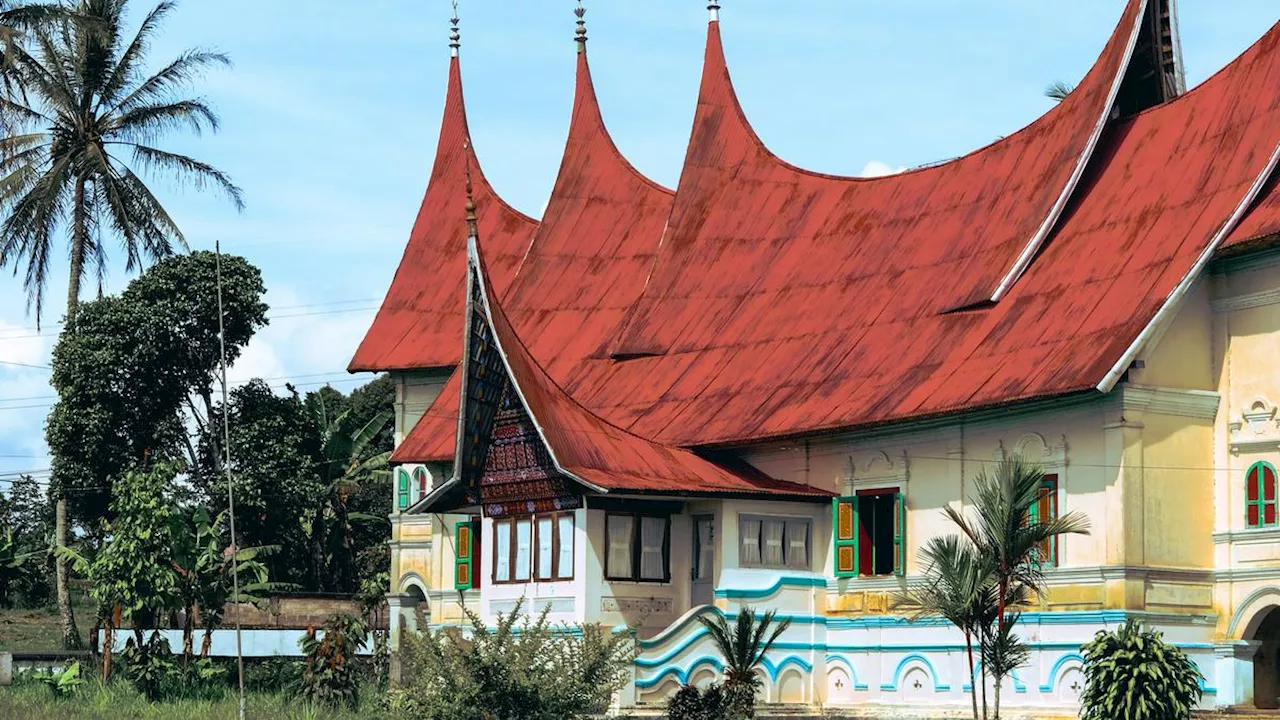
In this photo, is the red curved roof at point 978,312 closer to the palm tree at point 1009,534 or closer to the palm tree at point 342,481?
the palm tree at point 1009,534

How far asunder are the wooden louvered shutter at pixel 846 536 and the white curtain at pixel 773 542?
92 cm

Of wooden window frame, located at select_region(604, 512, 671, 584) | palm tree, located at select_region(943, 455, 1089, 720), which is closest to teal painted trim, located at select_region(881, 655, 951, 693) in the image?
palm tree, located at select_region(943, 455, 1089, 720)

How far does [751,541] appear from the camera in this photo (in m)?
33.6

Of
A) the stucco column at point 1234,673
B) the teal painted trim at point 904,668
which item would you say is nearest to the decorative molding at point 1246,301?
the stucco column at point 1234,673

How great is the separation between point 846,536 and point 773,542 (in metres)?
1.24

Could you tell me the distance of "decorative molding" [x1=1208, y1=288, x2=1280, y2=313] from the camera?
28.8 m

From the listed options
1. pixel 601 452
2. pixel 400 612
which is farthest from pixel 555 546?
pixel 400 612

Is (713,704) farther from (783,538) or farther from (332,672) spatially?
(332,672)

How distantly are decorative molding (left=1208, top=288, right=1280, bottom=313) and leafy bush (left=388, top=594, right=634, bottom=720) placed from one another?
10.5 meters

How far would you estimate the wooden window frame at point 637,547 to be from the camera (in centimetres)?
3322

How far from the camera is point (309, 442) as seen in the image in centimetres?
5881

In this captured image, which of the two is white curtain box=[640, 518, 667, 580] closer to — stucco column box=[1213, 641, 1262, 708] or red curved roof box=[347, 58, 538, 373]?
stucco column box=[1213, 641, 1262, 708]

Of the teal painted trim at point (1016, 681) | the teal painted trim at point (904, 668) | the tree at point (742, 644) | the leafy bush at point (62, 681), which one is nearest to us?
the teal painted trim at point (1016, 681)

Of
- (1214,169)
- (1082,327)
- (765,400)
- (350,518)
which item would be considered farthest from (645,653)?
(350,518)
